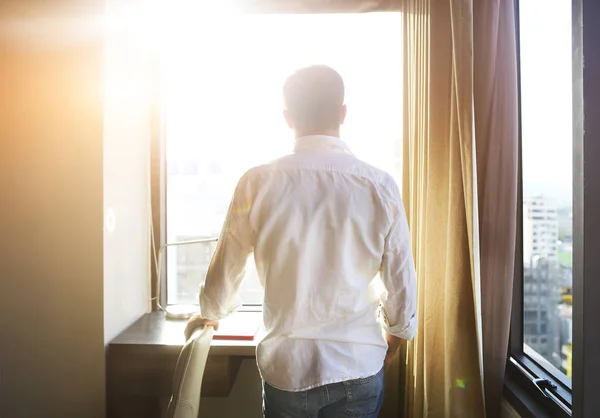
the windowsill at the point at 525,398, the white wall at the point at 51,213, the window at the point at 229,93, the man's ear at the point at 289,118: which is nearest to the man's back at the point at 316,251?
the man's ear at the point at 289,118

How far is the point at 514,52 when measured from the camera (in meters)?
1.39

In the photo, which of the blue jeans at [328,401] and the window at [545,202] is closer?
the blue jeans at [328,401]

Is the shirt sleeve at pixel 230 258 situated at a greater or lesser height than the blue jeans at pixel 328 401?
greater

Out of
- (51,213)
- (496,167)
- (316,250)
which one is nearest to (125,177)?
(51,213)

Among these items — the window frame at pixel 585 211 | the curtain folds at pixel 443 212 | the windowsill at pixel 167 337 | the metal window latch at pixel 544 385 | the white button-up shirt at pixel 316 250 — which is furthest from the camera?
the windowsill at pixel 167 337

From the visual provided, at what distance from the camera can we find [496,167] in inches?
55.4

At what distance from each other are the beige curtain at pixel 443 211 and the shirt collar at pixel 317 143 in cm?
48

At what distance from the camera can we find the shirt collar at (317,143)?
3.67 ft

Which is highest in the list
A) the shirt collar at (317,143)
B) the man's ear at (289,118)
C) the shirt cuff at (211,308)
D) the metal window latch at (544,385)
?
the man's ear at (289,118)

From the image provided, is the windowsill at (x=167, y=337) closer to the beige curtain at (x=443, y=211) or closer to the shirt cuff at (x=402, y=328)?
the shirt cuff at (x=402, y=328)

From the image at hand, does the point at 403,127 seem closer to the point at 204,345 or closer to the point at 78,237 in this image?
the point at 204,345

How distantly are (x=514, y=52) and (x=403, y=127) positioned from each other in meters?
0.53

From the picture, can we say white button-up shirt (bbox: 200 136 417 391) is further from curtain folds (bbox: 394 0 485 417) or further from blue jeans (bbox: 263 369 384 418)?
curtain folds (bbox: 394 0 485 417)

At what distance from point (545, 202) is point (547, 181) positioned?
73 mm
